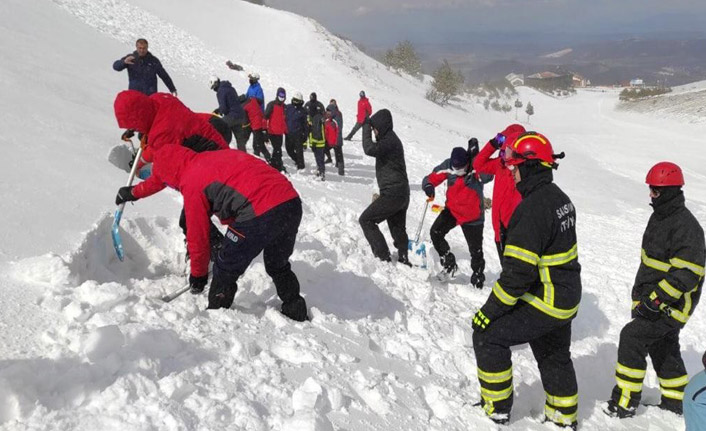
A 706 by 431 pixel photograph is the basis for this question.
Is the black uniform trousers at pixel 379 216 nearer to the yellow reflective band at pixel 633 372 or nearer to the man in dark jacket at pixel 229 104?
the yellow reflective band at pixel 633 372

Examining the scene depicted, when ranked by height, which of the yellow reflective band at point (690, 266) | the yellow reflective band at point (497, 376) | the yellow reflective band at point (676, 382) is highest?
the yellow reflective band at point (690, 266)

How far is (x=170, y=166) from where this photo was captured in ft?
11.6

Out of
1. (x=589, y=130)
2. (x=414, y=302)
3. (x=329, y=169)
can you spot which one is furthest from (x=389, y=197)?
(x=589, y=130)

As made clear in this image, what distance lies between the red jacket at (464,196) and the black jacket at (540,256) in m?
2.44

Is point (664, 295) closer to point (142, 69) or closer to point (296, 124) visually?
point (142, 69)

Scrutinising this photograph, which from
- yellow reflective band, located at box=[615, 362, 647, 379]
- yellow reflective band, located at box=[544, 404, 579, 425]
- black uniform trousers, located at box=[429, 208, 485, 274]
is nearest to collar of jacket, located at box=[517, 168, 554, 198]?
yellow reflective band, located at box=[544, 404, 579, 425]

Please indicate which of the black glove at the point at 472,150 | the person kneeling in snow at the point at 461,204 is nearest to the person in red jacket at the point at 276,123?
the person kneeling in snow at the point at 461,204

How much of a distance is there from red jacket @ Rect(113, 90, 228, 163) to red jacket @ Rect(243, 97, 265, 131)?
5.54 m

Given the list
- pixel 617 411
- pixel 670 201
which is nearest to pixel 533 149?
pixel 670 201

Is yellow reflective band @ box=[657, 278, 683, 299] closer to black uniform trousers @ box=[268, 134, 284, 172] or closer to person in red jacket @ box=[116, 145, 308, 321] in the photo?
person in red jacket @ box=[116, 145, 308, 321]

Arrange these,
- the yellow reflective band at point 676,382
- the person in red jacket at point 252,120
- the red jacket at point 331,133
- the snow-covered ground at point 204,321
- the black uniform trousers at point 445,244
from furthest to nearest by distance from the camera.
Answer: the red jacket at point 331,133 → the person in red jacket at point 252,120 → the black uniform trousers at point 445,244 → the yellow reflective band at point 676,382 → the snow-covered ground at point 204,321

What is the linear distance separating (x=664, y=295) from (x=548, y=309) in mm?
1129

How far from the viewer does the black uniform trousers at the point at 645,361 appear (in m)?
3.79

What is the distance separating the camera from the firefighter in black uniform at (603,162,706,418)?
3.65 meters
